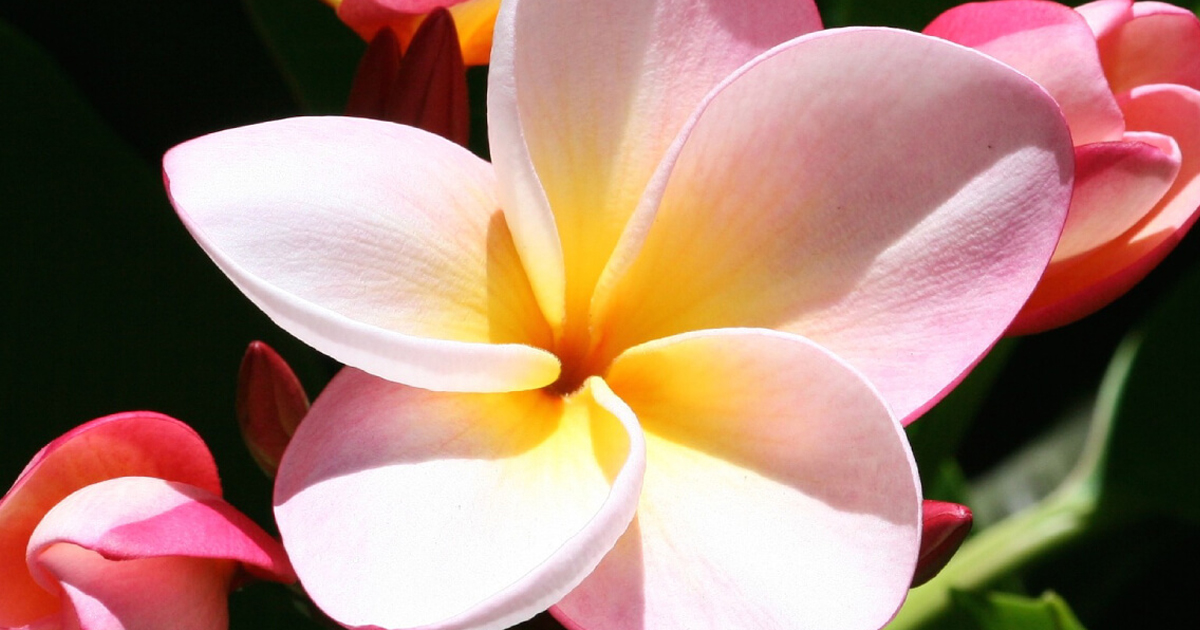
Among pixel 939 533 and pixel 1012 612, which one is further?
pixel 1012 612

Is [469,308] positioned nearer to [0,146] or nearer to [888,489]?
[888,489]

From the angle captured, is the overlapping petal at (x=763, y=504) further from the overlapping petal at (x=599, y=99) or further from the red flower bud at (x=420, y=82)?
the red flower bud at (x=420, y=82)

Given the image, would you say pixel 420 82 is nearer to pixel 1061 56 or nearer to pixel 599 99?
pixel 599 99

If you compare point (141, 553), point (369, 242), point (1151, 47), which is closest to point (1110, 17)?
point (1151, 47)

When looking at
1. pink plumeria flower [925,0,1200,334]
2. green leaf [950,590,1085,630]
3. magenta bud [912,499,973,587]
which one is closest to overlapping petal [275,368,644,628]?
magenta bud [912,499,973,587]

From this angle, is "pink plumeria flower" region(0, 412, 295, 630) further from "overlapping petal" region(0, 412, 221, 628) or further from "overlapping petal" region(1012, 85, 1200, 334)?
"overlapping petal" region(1012, 85, 1200, 334)
